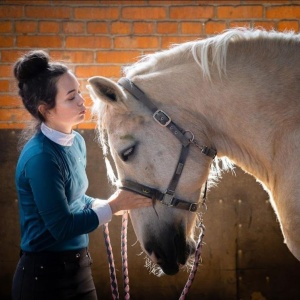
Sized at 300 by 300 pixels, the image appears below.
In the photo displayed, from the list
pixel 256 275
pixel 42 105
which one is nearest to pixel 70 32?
pixel 42 105

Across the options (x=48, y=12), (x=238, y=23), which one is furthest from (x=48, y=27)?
(x=238, y=23)

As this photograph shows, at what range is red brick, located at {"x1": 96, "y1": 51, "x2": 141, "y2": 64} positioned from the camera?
419 cm

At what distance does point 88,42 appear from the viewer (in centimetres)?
420

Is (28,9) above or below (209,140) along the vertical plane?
above

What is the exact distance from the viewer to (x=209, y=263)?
4.29 m

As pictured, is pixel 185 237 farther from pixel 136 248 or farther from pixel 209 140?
pixel 136 248

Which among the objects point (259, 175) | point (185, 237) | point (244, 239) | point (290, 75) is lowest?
point (244, 239)

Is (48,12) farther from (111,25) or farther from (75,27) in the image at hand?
(111,25)

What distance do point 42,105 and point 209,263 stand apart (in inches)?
94.4

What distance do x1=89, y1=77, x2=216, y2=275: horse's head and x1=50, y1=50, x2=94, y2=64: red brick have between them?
71.8 inches

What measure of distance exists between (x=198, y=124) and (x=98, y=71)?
6.59 feet

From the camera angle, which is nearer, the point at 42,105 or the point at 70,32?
the point at 42,105

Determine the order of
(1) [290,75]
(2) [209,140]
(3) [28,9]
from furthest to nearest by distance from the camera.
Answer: (3) [28,9] → (2) [209,140] → (1) [290,75]

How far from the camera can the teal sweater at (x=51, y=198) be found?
2240mm
